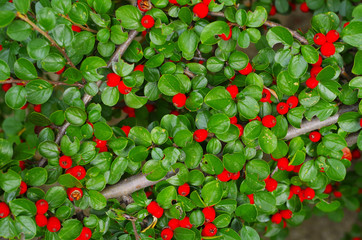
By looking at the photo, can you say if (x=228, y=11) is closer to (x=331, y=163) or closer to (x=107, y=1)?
(x=107, y=1)

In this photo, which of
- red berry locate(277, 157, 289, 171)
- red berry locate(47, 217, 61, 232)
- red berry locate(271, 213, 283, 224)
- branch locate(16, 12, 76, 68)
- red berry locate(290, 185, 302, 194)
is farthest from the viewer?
red berry locate(271, 213, 283, 224)

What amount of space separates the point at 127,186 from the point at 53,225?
0.22 meters

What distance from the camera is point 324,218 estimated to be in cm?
218

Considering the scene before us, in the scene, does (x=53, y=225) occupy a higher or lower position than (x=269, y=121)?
lower

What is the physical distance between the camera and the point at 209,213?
Answer: 969mm

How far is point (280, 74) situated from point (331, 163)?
0.32 metres

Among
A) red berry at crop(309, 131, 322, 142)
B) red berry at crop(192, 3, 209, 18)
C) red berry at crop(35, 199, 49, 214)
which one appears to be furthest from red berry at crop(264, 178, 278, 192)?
red berry at crop(35, 199, 49, 214)

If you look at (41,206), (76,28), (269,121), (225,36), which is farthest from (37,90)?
(269,121)

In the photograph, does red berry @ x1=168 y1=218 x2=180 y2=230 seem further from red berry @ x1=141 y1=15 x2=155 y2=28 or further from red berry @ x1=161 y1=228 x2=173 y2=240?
red berry @ x1=141 y1=15 x2=155 y2=28

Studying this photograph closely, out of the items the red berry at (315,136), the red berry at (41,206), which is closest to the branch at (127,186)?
the red berry at (41,206)

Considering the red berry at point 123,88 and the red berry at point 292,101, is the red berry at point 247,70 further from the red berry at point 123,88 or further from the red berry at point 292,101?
the red berry at point 123,88

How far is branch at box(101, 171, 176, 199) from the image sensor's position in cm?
99

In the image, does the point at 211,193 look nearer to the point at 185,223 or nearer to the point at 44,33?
the point at 185,223

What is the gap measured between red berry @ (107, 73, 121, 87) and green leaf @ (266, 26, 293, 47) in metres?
0.42
